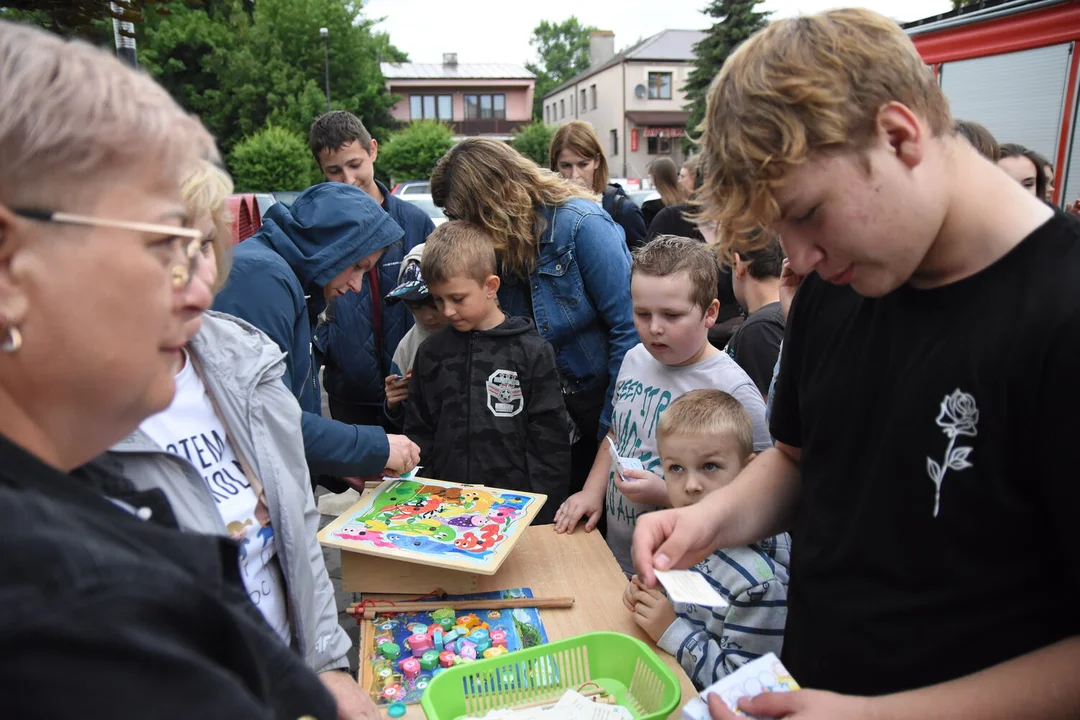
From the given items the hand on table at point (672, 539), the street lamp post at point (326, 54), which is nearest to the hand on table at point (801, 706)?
the hand on table at point (672, 539)

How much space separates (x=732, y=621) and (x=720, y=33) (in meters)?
35.3

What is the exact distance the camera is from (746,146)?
1.14 metres

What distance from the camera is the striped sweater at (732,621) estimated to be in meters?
1.70

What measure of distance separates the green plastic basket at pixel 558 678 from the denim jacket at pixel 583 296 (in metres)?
1.32

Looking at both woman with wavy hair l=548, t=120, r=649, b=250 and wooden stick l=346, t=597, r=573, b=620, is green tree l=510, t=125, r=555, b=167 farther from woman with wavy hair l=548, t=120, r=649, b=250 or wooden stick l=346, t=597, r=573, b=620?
wooden stick l=346, t=597, r=573, b=620

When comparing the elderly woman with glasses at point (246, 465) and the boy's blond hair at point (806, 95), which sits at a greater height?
the boy's blond hair at point (806, 95)

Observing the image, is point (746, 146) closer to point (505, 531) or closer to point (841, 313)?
point (841, 313)

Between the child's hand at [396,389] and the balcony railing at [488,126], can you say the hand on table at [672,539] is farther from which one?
the balcony railing at [488,126]

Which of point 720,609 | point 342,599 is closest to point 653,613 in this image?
point 720,609

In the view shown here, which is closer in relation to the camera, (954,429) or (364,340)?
(954,429)

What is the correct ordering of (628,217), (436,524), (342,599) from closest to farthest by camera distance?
(436,524), (342,599), (628,217)

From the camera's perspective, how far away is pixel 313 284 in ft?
8.30

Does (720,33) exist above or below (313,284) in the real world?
above

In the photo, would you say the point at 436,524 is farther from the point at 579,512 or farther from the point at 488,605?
the point at 579,512
